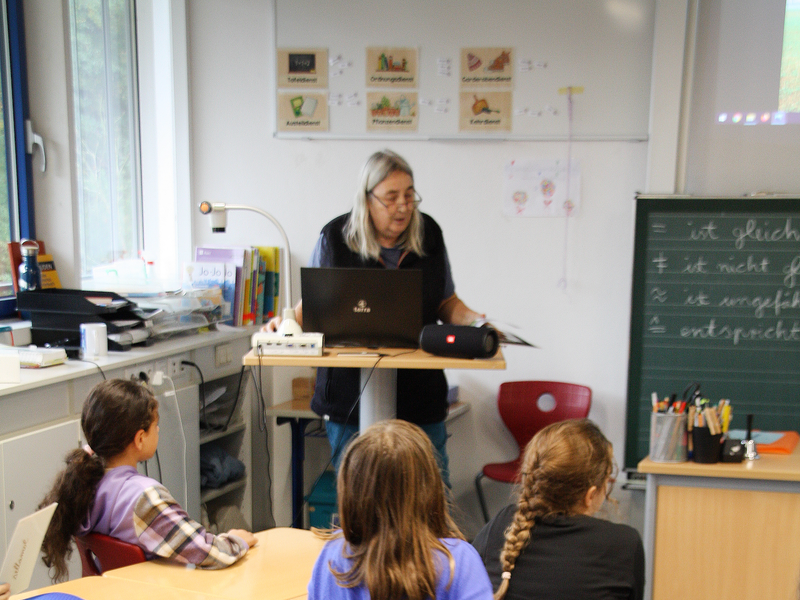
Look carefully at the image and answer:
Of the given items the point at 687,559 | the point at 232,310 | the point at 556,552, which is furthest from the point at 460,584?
the point at 232,310

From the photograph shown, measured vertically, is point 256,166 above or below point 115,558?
above

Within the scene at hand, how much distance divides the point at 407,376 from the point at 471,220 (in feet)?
4.45

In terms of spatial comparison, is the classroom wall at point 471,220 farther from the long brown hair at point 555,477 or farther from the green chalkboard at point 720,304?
the long brown hair at point 555,477

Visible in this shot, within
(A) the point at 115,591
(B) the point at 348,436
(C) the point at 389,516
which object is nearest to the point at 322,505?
(B) the point at 348,436

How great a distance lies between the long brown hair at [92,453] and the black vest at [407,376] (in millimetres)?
645

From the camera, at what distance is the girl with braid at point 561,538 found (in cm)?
142

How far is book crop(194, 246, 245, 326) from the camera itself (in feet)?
11.1

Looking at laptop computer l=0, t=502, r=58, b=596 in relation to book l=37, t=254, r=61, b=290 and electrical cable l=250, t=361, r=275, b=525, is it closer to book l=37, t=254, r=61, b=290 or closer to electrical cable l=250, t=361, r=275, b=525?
book l=37, t=254, r=61, b=290

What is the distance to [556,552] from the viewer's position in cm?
144

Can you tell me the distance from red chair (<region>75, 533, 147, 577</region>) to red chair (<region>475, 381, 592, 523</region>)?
201cm

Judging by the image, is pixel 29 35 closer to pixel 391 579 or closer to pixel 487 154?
pixel 487 154

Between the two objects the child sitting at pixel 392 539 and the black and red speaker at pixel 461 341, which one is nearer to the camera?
the child sitting at pixel 392 539

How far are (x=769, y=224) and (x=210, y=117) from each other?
2.65m


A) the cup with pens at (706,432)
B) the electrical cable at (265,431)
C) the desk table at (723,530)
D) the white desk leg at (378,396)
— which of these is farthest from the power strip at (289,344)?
the electrical cable at (265,431)
